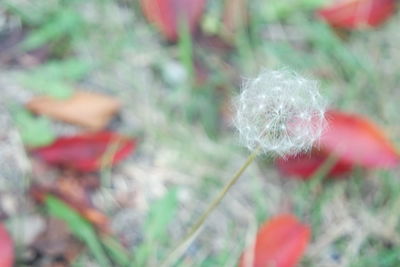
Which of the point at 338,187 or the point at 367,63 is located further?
the point at 367,63

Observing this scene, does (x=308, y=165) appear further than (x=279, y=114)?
Yes

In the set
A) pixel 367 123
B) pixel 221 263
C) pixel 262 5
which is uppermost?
pixel 262 5

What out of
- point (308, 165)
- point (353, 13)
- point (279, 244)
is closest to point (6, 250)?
point (279, 244)

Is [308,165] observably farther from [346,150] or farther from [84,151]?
[84,151]

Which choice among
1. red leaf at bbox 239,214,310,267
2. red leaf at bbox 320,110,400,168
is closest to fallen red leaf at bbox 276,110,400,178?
red leaf at bbox 320,110,400,168

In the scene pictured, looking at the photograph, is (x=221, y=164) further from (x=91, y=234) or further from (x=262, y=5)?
(x=262, y=5)

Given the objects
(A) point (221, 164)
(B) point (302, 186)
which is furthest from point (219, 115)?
(B) point (302, 186)

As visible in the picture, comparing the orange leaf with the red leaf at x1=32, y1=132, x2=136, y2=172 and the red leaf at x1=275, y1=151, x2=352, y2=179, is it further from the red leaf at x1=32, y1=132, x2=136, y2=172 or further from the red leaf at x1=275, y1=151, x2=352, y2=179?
the red leaf at x1=275, y1=151, x2=352, y2=179

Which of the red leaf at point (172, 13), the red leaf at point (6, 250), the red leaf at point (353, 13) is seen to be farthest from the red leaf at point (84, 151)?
the red leaf at point (353, 13)
